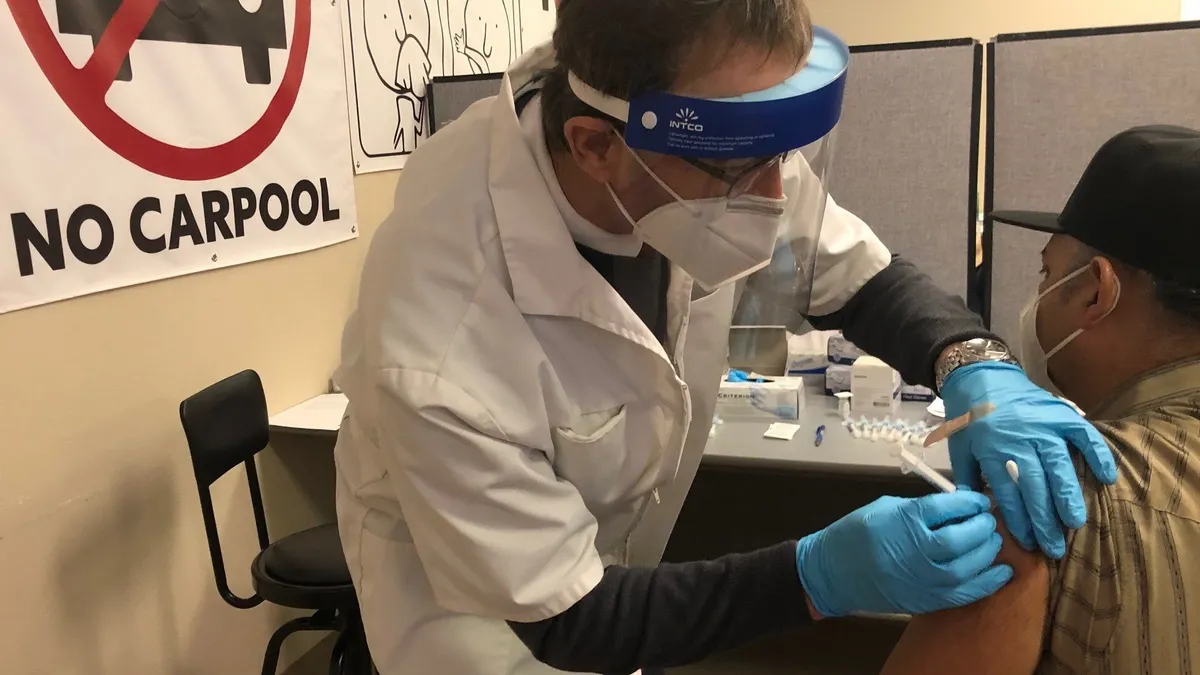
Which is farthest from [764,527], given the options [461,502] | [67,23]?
[67,23]

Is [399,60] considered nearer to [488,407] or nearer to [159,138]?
[159,138]

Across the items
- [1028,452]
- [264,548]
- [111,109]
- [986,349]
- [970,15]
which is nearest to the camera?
[1028,452]

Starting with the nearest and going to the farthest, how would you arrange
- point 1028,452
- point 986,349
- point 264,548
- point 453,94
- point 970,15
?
point 1028,452, point 986,349, point 264,548, point 453,94, point 970,15

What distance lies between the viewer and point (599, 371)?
1.06 m

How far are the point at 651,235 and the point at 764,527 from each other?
5.88 ft

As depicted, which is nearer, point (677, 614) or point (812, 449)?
point (677, 614)

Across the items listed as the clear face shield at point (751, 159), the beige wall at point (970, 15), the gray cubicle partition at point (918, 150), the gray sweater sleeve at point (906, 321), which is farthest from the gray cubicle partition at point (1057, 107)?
the beige wall at point (970, 15)

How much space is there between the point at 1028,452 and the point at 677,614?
0.41 m

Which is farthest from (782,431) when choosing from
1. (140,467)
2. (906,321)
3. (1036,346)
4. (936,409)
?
(140,467)

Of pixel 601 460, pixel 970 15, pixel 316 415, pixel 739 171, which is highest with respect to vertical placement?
pixel 970 15

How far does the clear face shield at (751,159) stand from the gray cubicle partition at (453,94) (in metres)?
1.71

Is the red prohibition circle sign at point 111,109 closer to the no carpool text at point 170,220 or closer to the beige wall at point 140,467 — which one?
the no carpool text at point 170,220

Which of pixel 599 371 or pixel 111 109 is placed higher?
pixel 111 109

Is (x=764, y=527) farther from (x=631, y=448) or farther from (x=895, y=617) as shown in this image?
(x=631, y=448)
